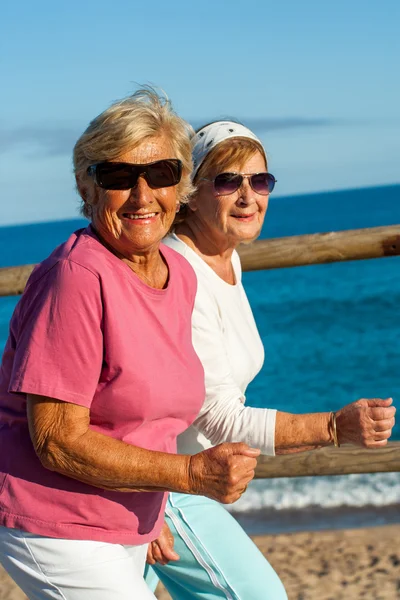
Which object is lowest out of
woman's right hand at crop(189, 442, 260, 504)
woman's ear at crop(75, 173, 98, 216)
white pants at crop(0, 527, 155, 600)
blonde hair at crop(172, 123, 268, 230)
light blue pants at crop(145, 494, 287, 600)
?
light blue pants at crop(145, 494, 287, 600)

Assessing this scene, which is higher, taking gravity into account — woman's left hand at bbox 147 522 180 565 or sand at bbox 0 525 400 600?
woman's left hand at bbox 147 522 180 565

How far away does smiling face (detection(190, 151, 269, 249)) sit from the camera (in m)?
2.68

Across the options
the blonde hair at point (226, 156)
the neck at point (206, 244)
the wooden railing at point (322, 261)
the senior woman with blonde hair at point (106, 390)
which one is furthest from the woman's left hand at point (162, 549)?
the wooden railing at point (322, 261)

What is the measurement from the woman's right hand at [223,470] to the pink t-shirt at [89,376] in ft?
0.58

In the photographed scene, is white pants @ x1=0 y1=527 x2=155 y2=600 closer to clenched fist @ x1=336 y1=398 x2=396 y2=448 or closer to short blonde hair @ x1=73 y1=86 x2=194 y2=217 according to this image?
clenched fist @ x1=336 y1=398 x2=396 y2=448

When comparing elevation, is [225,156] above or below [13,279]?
above

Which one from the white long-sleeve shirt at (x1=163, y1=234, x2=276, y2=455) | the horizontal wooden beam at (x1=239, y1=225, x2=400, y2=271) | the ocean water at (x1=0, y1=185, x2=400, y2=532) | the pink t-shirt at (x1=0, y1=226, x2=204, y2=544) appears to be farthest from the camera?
the ocean water at (x1=0, y1=185, x2=400, y2=532)

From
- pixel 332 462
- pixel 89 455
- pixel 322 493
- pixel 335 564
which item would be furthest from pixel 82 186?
pixel 322 493

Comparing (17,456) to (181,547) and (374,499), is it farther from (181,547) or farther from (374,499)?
(374,499)

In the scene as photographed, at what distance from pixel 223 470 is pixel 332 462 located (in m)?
1.74

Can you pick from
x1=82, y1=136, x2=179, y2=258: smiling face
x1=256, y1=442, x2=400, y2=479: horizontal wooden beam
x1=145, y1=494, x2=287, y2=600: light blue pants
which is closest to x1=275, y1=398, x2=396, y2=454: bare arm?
x1=145, y1=494, x2=287, y2=600: light blue pants

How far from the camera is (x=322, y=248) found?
3.49 meters

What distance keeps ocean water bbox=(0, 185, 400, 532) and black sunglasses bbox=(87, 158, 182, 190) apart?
→ 3639 mm

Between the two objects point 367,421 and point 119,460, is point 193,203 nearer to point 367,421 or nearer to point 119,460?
point 367,421
